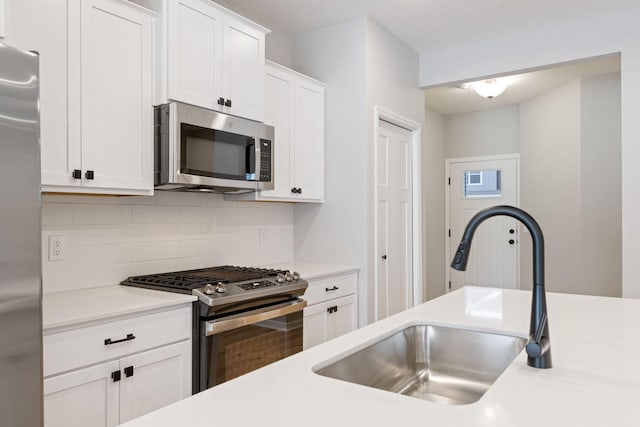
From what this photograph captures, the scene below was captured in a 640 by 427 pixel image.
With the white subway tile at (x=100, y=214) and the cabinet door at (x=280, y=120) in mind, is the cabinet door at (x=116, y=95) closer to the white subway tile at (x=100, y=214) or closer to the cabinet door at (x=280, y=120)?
the white subway tile at (x=100, y=214)

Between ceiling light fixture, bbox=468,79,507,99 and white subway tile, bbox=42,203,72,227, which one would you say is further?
ceiling light fixture, bbox=468,79,507,99

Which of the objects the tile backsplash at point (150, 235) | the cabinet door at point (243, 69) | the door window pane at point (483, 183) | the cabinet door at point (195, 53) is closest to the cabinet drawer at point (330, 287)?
the tile backsplash at point (150, 235)

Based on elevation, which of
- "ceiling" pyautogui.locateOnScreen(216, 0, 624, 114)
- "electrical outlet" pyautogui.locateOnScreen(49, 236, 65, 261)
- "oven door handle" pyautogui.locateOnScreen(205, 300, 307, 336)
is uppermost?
"ceiling" pyautogui.locateOnScreen(216, 0, 624, 114)

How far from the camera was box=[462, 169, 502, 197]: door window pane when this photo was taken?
5949 mm

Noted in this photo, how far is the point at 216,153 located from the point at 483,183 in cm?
446

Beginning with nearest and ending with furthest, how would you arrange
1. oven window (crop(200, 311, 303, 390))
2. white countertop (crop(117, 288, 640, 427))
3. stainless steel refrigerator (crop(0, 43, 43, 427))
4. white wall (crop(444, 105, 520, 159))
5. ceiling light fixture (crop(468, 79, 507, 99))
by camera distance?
white countertop (crop(117, 288, 640, 427)), stainless steel refrigerator (crop(0, 43, 43, 427)), oven window (crop(200, 311, 303, 390)), ceiling light fixture (crop(468, 79, 507, 99)), white wall (crop(444, 105, 520, 159))

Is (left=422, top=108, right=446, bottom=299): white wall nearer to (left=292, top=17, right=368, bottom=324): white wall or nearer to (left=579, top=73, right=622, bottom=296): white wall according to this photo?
(left=579, top=73, right=622, bottom=296): white wall

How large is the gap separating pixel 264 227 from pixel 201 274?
93 centimetres

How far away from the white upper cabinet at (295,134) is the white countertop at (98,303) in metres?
1.04

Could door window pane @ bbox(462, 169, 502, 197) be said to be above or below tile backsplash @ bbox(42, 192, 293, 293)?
above

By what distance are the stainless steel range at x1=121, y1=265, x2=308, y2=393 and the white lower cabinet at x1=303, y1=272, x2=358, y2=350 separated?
22 centimetres

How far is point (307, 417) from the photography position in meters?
0.81

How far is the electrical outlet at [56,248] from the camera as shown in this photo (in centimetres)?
219

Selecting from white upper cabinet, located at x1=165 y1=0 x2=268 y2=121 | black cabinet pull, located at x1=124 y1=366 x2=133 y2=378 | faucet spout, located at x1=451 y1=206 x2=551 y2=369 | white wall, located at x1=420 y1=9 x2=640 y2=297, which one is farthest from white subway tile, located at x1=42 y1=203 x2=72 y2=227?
white wall, located at x1=420 y1=9 x2=640 y2=297
